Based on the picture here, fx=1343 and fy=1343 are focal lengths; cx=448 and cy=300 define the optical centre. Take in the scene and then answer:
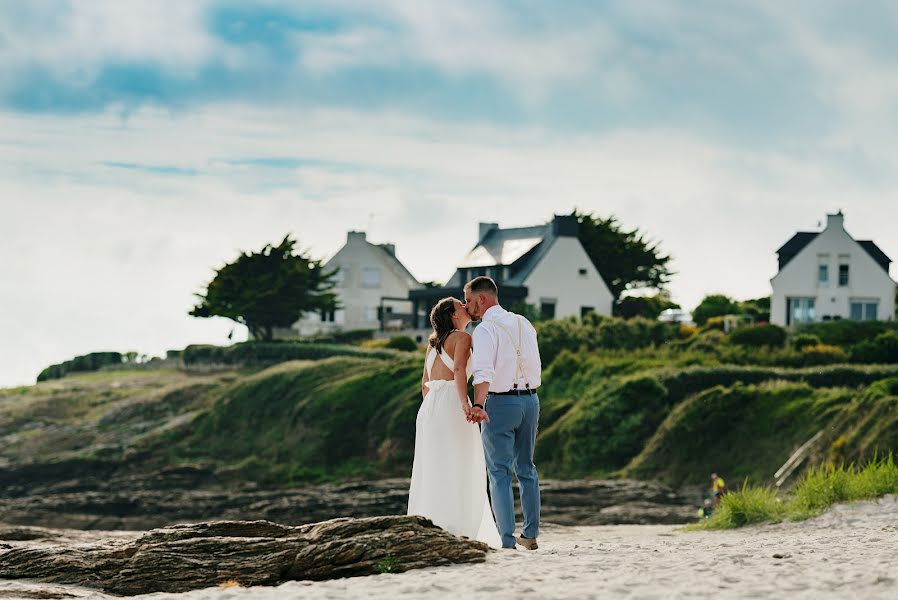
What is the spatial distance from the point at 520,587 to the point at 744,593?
168 centimetres

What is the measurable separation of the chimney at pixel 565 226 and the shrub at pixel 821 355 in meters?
27.1

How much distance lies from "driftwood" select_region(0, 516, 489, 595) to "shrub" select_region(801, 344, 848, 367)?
3206cm

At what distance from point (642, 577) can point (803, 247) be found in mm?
58172

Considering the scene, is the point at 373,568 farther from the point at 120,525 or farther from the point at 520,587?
the point at 120,525

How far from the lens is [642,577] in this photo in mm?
10648

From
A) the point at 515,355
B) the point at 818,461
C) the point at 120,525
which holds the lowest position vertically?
the point at 120,525

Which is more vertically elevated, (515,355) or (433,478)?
(515,355)

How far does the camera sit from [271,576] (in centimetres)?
1177

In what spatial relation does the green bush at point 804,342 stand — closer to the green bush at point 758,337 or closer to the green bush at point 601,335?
the green bush at point 758,337

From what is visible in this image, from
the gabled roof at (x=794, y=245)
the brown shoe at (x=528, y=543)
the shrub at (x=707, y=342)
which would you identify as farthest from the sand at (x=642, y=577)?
the gabled roof at (x=794, y=245)

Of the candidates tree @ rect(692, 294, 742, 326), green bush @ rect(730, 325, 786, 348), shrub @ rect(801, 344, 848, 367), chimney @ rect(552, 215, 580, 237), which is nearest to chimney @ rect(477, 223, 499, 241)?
chimney @ rect(552, 215, 580, 237)

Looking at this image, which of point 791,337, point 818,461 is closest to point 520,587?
point 818,461

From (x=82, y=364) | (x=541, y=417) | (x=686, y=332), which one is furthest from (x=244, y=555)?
(x=82, y=364)

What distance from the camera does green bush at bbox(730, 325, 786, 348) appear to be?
46.7 m
